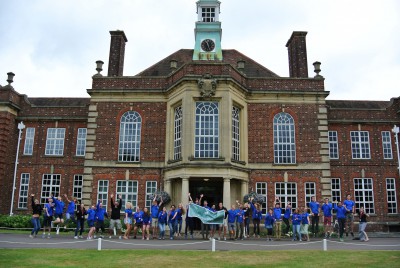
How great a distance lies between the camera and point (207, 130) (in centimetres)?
2314

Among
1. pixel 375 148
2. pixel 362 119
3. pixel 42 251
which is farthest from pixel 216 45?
pixel 42 251

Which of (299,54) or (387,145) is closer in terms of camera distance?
(299,54)

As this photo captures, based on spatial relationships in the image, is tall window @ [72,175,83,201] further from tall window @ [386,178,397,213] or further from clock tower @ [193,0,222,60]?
tall window @ [386,178,397,213]

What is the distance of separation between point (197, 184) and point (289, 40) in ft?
44.7

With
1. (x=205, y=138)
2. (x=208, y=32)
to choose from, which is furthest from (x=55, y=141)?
(x=208, y=32)

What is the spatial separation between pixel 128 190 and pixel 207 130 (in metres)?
6.52

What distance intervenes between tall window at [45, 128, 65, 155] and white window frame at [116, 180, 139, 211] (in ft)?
22.1

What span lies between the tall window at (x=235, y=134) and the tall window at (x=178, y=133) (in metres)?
3.32

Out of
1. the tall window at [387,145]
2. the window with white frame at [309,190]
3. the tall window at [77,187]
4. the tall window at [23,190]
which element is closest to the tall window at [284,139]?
the window with white frame at [309,190]

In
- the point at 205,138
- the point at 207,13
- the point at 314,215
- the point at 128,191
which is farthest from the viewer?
the point at 207,13

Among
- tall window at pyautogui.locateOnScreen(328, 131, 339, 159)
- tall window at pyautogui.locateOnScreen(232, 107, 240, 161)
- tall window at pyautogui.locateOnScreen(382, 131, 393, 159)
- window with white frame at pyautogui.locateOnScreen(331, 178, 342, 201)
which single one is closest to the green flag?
tall window at pyautogui.locateOnScreen(232, 107, 240, 161)

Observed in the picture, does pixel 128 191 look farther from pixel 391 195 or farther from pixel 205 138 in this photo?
pixel 391 195

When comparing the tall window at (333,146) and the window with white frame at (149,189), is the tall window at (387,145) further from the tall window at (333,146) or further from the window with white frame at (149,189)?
the window with white frame at (149,189)

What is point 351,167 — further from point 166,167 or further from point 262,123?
point 166,167
